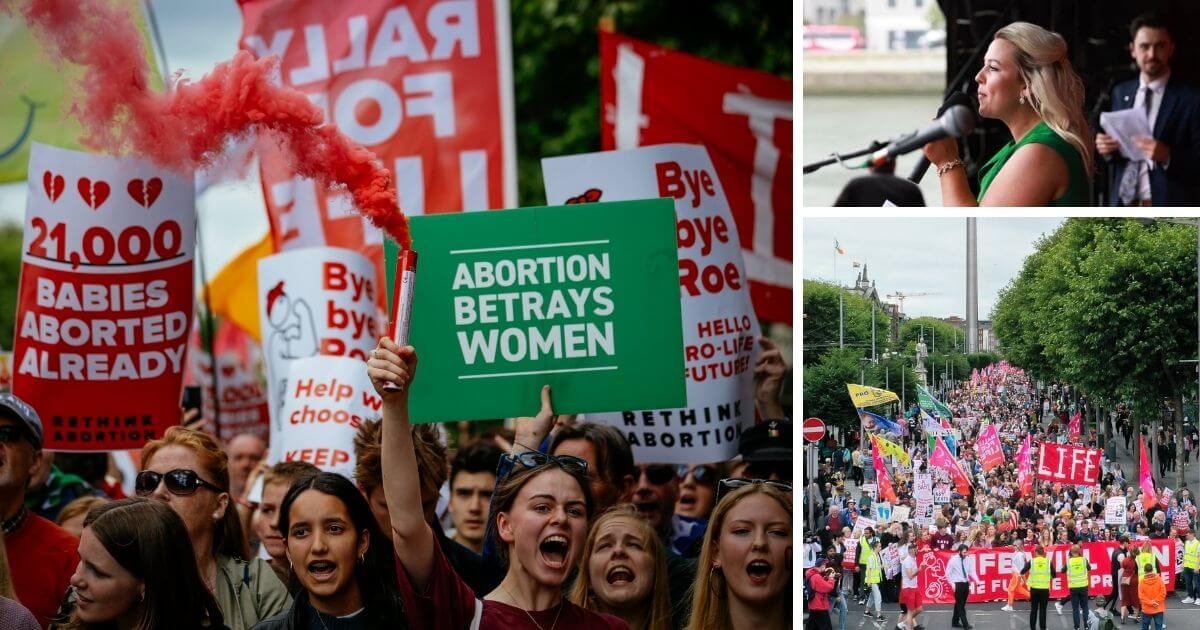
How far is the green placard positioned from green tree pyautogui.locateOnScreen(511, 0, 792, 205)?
8.60 metres

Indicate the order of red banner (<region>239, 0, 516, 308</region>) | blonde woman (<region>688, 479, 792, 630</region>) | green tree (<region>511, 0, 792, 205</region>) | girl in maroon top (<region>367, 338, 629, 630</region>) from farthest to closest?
green tree (<region>511, 0, 792, 205</region>) < red banner (<region>239, 0, 516, 308</region>) < blonde woman (<region>688, 479, 792, 630</region>) < girl in maroon top (<region>367, 338, 629, 630</region>)

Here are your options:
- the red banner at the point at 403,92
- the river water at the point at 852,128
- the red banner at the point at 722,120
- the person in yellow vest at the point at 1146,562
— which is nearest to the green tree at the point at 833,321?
the river water at the point at 852,128

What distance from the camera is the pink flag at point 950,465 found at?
5699 mm

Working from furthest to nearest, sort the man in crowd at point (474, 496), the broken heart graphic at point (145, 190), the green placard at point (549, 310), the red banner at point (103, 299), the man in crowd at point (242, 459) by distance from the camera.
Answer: the man in crowd at point (242, 459)
the broken heart graphic at point (145, 190)
the red banner at point (103, 299)
the man in crowd at point (474, 496)
the green placard at point (549, 310)

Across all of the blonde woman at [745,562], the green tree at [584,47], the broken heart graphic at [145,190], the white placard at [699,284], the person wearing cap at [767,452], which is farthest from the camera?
the green tree at [584,47]

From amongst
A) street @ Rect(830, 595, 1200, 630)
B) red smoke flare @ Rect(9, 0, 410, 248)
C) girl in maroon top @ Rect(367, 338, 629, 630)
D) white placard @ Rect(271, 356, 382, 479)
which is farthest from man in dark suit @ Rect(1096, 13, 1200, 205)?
white placard @ Rect(271, 356, 382, 479)

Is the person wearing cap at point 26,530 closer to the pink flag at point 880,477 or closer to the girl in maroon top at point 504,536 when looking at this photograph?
the girl in maroon top at point 504,536

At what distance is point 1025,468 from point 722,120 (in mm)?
3127

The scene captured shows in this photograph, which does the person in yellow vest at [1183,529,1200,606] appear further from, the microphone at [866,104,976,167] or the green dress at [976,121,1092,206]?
the microphone at [866,104,976,167]

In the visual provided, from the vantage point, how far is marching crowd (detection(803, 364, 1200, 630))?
18.4 ft

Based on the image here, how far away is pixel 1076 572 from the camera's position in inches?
221

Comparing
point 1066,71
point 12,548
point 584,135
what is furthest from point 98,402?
point 584,135

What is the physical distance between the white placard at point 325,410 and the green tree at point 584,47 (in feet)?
25.6

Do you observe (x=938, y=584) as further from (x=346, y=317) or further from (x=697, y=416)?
(x=346, y=317)
